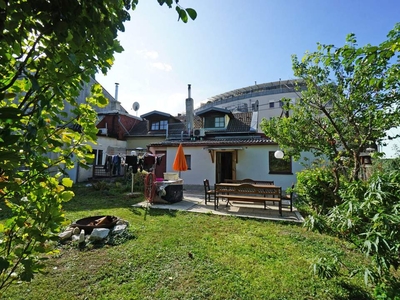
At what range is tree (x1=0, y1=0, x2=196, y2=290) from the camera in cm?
92

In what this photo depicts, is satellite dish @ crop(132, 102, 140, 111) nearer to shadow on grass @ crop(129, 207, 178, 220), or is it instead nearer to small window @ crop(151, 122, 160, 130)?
small window @ crop(151, 122, 160, 130)

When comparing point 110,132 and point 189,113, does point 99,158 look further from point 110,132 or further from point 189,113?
point 189,113

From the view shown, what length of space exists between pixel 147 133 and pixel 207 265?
59.7 ft

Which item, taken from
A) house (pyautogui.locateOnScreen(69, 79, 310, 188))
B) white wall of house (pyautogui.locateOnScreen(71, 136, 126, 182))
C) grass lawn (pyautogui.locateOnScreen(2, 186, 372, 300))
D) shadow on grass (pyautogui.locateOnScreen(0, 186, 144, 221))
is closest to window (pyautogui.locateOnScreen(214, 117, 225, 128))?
house (pyautogui.locateOnScreen(69, 79, 310, 188))

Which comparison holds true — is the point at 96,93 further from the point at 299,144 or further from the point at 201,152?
the point at 201,152

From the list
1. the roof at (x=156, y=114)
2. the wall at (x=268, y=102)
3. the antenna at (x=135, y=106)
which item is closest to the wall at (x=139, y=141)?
Answer: the roof at (x=156, y=114)

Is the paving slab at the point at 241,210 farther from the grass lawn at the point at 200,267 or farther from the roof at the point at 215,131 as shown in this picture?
the roof at the point at 215,131

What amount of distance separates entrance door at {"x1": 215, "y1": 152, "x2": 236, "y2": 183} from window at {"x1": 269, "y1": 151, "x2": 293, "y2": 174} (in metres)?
2.92

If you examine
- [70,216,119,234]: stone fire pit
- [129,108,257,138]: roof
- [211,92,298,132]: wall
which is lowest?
[70,216,119,234]: stone fire pit

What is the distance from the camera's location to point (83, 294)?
2963 mm

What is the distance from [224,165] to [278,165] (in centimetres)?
395

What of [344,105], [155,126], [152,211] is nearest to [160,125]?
[155,126]

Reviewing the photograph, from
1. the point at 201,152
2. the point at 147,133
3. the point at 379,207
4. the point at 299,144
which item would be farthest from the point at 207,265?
the point at 147,133

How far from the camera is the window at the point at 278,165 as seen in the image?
40.2ft
